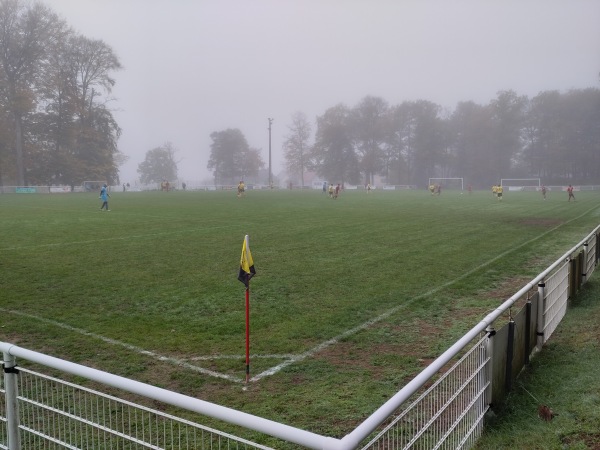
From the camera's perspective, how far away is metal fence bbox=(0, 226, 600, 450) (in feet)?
8.84

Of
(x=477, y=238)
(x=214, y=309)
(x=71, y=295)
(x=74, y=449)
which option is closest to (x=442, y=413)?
(x=74, y=449)

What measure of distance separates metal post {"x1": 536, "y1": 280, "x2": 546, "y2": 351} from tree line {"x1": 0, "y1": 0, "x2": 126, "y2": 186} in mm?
70163

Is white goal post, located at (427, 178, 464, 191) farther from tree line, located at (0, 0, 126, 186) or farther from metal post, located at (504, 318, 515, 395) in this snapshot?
metal post, located at (504, 318, 515, 395)

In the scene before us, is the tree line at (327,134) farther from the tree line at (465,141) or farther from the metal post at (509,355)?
the metal post at (509,355)

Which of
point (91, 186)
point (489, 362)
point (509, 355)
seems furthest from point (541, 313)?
point (91, 186)

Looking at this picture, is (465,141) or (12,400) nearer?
(12,400)

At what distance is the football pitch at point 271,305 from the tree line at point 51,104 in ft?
180

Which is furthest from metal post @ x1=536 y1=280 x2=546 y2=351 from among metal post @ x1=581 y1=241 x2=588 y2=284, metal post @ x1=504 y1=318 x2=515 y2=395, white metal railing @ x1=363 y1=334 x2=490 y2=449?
metal post @ x1=581 y1=241 x2=588 y2=284

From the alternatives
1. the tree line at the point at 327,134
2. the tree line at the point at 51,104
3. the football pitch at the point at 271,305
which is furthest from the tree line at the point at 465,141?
the football pitch at the point at 271,305

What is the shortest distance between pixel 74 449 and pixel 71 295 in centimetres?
721

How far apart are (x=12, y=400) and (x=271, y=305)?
624 cm

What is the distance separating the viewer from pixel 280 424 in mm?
2418

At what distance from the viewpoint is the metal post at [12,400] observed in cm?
358

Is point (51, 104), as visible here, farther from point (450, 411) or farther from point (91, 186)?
point (450, 411)
